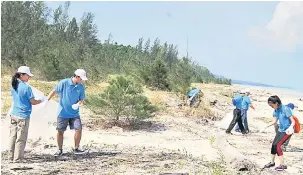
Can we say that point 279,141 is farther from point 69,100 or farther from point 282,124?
point 69,100

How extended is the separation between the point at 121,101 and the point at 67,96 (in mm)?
5249

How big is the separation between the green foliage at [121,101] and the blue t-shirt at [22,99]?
5.74 m

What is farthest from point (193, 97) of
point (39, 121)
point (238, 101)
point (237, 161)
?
point (237, 161)

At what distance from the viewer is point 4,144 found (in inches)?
360

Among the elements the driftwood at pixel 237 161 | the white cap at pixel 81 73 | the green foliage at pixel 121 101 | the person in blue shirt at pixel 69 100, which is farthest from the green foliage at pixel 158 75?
the white cap at pixel 81 73

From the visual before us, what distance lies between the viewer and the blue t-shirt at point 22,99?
302 inches

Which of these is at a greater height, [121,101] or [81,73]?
[81,73]

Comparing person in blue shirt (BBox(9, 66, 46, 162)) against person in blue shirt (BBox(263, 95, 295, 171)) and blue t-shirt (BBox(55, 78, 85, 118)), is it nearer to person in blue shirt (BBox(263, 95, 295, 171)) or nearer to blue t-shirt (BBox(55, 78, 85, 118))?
blue t-shirt (BBox(55, 78, 85, 118))

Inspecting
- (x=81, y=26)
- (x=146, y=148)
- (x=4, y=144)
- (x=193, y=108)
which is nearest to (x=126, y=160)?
(x=146, y=148)

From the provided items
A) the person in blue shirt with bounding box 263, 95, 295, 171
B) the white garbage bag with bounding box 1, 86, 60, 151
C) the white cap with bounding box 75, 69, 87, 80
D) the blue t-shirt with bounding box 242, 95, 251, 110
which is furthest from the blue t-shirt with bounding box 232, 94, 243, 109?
the white cap with bounding box 75, 69, 87, 80

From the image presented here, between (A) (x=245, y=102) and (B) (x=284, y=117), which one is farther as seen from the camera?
(A) (x=245, y=102)

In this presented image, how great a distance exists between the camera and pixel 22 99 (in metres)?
7.71

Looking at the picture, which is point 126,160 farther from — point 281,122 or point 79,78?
point 281,122

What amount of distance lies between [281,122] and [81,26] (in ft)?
147
